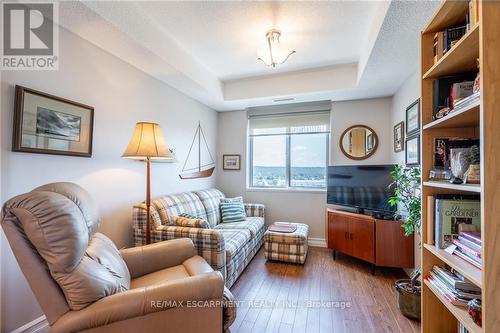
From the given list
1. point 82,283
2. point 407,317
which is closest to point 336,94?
point 407,317

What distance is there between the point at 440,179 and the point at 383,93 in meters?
2.41

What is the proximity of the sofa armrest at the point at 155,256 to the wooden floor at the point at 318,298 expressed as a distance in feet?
2.26

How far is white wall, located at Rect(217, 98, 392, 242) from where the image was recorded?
3.39m

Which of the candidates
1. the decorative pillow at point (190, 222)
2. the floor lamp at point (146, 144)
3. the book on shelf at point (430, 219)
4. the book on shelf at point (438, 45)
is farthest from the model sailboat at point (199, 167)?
the book on shelf at point (438, 45)

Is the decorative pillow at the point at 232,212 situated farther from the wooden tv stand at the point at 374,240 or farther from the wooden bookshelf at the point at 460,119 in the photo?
the wooden bookshelf at the point at 460,119

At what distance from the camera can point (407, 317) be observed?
1896 millimetres

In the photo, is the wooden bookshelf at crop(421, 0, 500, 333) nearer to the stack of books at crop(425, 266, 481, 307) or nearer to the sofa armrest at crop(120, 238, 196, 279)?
the stack of books at crop(425, 266, 481, 307)

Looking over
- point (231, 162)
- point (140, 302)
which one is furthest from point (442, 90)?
point (231, 162)

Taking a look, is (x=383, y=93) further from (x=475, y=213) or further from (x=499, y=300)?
(x=499, y=300)

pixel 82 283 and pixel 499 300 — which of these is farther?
pixel 82 283

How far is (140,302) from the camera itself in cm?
108

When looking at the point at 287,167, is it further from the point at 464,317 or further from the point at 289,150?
the point at 464,317

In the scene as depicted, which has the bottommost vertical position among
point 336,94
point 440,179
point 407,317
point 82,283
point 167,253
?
point 407,317

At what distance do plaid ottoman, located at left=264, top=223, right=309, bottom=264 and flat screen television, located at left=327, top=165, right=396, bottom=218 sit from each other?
0.76 metres
